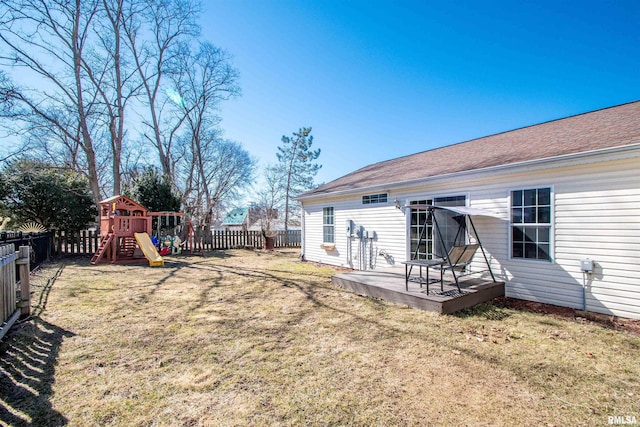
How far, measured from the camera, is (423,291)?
5.16 m

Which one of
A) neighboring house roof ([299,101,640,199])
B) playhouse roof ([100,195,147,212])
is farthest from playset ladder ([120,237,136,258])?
neighboring house roof ([299,101,640,199])

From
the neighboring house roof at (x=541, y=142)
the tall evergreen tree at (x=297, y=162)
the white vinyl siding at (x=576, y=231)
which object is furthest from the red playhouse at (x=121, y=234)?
the tall evergreen tree at (x=297, y=162)

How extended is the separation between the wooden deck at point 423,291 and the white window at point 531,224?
0.83 metres

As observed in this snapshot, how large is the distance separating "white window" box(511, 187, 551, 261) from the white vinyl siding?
0.10 meters

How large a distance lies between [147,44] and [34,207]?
11462 mm

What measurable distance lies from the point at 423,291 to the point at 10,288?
6259 millimetres

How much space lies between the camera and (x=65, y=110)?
1396 centimetres

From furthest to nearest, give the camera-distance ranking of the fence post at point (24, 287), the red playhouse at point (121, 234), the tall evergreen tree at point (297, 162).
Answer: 1. the tall evergreen tree at point (297, 162)
2. the red playhouse at point (121, 234)
3. the fence post at point (24, 287)

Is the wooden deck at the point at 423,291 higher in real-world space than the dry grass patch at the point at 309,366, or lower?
higher

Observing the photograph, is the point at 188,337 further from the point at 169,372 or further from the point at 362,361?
the point at 362,361

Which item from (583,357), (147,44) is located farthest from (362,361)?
(147,44)

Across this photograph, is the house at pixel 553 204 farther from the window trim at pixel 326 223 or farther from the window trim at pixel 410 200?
the window trim at pixel 326 223

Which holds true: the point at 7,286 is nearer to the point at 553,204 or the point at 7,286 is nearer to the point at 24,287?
the point at 24,287

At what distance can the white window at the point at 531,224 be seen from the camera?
5129 millimetres
